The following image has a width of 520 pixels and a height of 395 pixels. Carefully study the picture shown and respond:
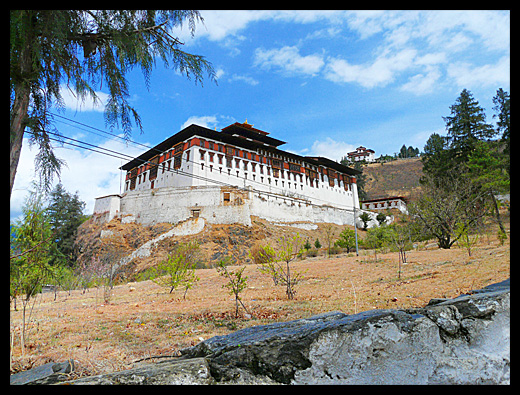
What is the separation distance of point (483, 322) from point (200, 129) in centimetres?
4345

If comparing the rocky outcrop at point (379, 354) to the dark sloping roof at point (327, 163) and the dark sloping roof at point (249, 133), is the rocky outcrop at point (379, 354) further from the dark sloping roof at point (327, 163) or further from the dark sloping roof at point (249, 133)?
the dark sloping roof at point (327, 163)

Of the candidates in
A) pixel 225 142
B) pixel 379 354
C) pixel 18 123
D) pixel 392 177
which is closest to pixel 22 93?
pixel 18 123

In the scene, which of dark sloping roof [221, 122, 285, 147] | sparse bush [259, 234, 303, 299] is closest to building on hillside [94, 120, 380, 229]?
dark sloping roof [221, 122, 285, 147]

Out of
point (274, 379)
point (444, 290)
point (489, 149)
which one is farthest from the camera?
point (489, 149)

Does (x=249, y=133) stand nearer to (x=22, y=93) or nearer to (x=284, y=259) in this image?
(x=284, y=259)

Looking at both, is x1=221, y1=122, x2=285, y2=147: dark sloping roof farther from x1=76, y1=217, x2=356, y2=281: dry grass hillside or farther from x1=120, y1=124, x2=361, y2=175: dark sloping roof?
x1=76, y1=217, x2=356, y2=281: dry grass hillside

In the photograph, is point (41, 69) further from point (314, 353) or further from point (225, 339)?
point (314, 353)

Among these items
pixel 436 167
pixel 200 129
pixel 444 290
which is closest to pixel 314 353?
pixel 444 290

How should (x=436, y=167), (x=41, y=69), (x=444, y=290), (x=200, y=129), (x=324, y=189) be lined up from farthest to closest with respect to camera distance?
(x=324, y=189) < (x=200, y=129) < (x=436, y=167) < (x=444, y=290) < (x=41, y=69)

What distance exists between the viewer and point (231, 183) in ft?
148

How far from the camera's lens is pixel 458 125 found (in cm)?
3089

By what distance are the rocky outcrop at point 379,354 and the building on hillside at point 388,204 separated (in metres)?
67.0

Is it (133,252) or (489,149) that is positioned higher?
(489,149)

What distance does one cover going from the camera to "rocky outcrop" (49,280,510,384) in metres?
2.32
